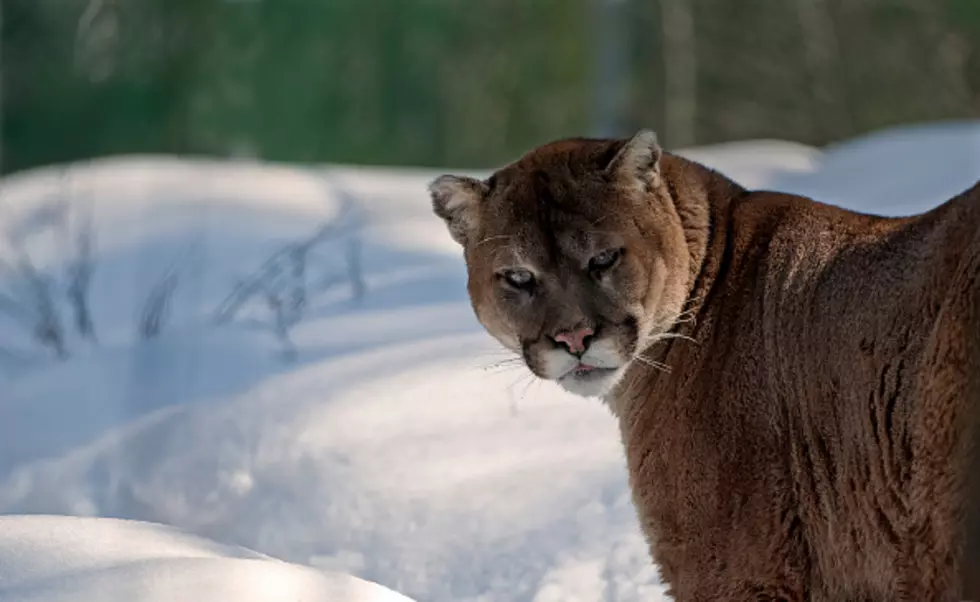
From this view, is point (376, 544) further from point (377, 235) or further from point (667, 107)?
point (667, 107)

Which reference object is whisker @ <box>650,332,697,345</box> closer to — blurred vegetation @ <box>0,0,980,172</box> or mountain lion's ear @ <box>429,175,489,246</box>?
mountain lion's ear @ <box>429,175,489,246</box>

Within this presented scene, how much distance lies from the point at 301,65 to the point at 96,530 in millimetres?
21521

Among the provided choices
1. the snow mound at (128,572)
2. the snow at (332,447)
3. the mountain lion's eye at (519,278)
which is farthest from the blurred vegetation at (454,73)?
the snow mound at (128,572)

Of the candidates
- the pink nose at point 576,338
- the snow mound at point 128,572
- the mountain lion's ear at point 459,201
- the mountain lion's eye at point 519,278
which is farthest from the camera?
the mountain lion's ear at point 459,201

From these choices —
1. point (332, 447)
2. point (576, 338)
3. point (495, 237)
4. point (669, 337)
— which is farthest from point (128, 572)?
point (332, 447)

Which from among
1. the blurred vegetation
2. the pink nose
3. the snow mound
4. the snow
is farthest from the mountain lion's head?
the blurred vegetation

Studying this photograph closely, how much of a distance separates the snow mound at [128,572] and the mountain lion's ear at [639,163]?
131cm

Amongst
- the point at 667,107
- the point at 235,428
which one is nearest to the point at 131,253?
the point at 235,428

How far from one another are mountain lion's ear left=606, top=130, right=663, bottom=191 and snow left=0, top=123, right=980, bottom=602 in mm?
860

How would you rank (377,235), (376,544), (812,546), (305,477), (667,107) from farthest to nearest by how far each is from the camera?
1. (667,107)
2. (377,235)
3. (305,477)
4. (376,544)
5. (812,546)

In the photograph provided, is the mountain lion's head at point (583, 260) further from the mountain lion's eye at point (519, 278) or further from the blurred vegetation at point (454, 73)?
the blurred vegetation at point (454, 73)

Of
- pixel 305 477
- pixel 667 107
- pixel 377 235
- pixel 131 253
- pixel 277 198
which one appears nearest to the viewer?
pixel 305 477

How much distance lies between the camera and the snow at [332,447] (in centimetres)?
375

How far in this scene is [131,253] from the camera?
785cm
